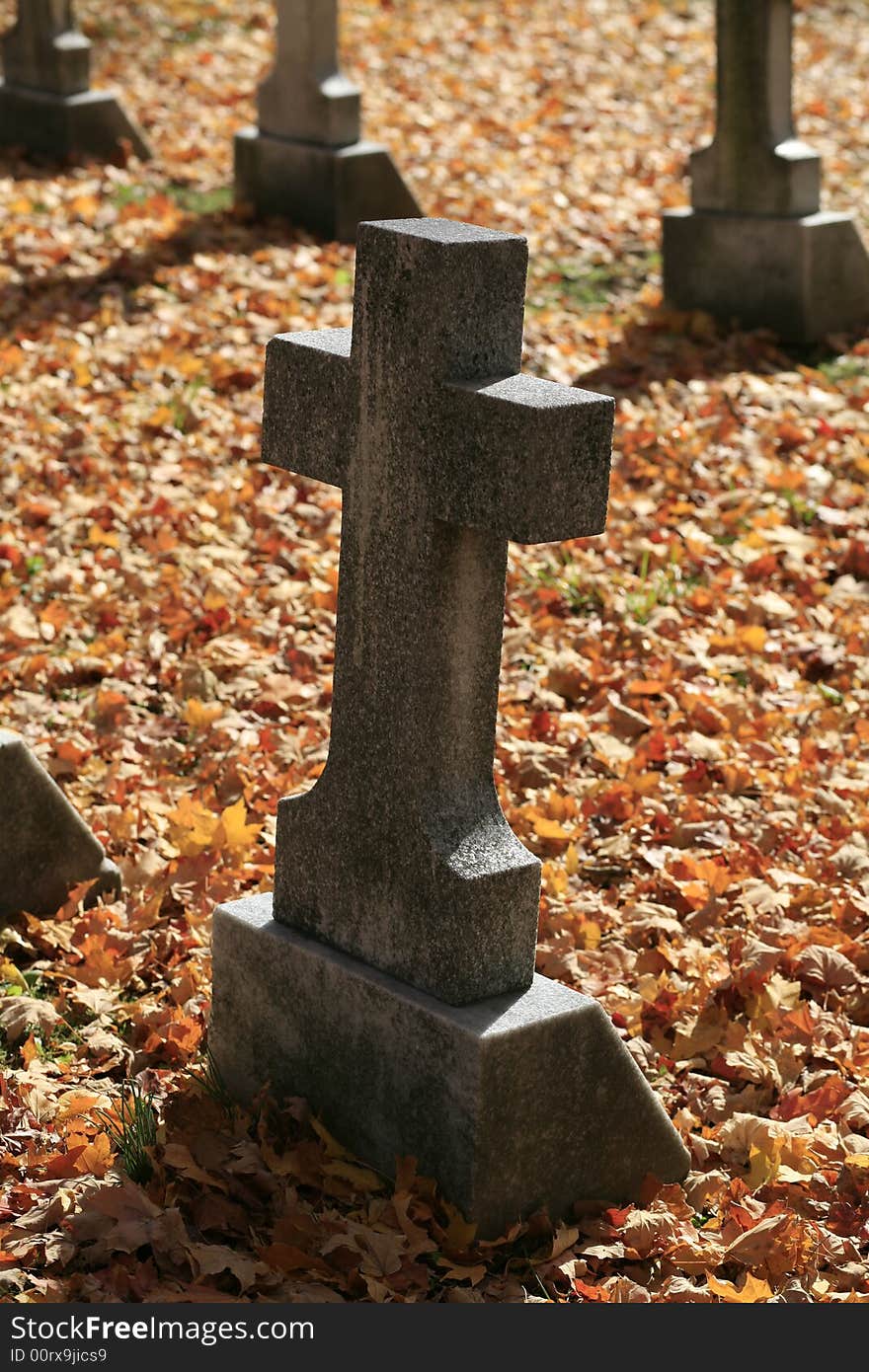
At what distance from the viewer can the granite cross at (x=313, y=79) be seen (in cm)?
948

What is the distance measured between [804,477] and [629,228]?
355 centimetres

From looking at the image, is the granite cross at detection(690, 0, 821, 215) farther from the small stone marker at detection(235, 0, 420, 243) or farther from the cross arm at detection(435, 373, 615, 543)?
the cross arm at detection(435, 373, 615, 543)

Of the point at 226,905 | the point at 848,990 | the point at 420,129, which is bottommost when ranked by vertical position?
the point at 848,990

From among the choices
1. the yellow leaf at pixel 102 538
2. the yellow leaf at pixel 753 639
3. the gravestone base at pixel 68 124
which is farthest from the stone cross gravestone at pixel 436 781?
the gravestone base at pixel 68 124

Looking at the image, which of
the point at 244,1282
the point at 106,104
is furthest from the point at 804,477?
the point at 106,104

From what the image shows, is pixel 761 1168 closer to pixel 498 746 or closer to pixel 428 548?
pixel 428 548

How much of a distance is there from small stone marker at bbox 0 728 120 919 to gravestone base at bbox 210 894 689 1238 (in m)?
0.77

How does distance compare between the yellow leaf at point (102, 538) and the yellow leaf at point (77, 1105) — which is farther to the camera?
the yellow leaf at point (102, 538)

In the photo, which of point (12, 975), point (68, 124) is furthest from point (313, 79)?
point (12, 975)

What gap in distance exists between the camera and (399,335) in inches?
120

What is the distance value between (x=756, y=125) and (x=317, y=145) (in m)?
2.47

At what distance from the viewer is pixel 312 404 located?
3.26 meters

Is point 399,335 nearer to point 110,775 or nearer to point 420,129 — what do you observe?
point 110,775

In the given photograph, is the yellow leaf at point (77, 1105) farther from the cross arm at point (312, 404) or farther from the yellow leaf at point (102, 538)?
the yellow leaf at point (102, 538)
